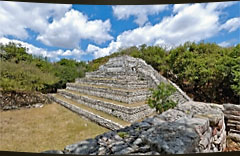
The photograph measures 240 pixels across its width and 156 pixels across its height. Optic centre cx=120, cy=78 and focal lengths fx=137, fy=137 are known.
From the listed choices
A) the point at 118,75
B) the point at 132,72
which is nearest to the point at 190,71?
the point at 132,72

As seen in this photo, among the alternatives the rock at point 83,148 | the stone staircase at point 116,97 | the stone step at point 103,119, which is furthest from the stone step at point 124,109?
the rock at point 83,148

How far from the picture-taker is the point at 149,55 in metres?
9.40

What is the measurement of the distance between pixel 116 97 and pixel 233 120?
3082 mm

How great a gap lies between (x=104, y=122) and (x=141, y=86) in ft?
8.42

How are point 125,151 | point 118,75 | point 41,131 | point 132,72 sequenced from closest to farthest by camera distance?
point 125,151, point 41,131, point 118,75, point 132,72

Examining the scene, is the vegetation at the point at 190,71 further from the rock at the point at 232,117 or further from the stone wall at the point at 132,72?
the rock at the point at 232,117

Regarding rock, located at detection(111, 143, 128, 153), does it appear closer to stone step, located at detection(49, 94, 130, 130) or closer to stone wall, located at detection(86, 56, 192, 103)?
stone step, located at detection(49, 94, 130, 130)

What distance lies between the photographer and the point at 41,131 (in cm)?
→ 358

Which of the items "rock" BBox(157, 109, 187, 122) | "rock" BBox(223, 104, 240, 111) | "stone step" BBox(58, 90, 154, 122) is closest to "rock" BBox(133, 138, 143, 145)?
"rock" BBox(157, 109, 187, 122)

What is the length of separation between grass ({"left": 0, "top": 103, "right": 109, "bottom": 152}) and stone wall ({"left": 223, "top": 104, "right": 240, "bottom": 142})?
104 inches

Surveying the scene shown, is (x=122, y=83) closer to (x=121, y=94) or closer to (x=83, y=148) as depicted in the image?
(x=121, y=94)

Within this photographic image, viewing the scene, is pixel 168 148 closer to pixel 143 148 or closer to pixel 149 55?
pixel 143 148

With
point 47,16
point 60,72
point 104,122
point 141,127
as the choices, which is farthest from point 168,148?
point 60,72

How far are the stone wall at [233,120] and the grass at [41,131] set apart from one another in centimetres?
265
